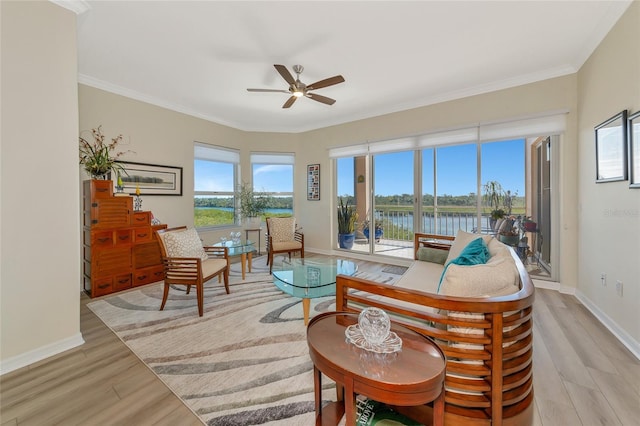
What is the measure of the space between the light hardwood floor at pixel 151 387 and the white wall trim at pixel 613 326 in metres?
0.05

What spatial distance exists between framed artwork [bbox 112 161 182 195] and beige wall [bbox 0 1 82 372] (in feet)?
5.67

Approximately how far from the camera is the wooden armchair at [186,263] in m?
2.73

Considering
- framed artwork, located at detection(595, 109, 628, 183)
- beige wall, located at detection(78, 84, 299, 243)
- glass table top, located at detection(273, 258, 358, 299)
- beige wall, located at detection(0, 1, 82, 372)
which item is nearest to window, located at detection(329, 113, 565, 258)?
framed artwork, located at detection(595, 109, 628, 183)

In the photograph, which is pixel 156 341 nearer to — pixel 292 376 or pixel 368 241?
pixel 292 376

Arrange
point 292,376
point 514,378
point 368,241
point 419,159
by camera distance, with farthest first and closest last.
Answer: point 368,241
point 419,159
point 292,376
point 514,378

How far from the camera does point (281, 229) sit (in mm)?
4762

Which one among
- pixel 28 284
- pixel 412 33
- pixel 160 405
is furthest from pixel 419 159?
pixel 28 284

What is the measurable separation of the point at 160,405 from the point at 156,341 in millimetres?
811

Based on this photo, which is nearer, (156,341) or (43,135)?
(43,135)

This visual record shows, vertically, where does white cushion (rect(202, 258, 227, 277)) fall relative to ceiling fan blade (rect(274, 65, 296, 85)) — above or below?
below

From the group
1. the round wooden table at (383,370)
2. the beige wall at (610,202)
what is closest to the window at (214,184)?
the round wooden table at (383,370)

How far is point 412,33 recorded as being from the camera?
254 centimetres

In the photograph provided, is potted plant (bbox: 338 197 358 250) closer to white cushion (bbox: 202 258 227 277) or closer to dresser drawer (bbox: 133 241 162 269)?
white cushion (bbox: 202 258 227 277)

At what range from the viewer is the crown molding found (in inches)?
81.6
